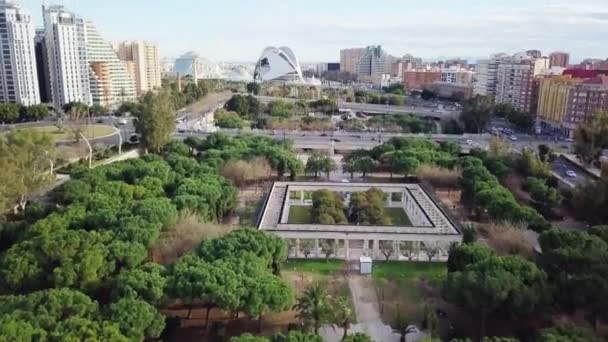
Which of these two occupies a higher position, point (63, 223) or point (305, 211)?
point (63, 223)

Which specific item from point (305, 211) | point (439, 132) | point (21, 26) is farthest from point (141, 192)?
point (21, 26)

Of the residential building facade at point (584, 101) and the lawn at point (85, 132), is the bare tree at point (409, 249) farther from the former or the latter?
the residential building facade at point (584, 101)

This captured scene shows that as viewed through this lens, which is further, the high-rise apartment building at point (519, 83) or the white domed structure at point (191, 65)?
the white domed structure at point (191, 65)

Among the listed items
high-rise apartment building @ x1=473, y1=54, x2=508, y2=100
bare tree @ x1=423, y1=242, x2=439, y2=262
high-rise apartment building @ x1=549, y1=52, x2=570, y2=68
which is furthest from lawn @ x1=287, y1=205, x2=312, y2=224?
high-rise apartment building @ x1=549, y1=52, x2=570, y2=68

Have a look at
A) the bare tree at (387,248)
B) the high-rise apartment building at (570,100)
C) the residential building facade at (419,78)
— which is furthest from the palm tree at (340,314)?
the residential building facade at (419,78)

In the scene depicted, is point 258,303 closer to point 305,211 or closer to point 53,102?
point 305,211

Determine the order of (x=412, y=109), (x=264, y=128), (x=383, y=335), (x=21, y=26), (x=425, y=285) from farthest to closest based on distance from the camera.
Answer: (x=412, y=109) → (x=21, y=26) → (x=264, y=128) → (x=425, y=285) → (x=383, y=335)
